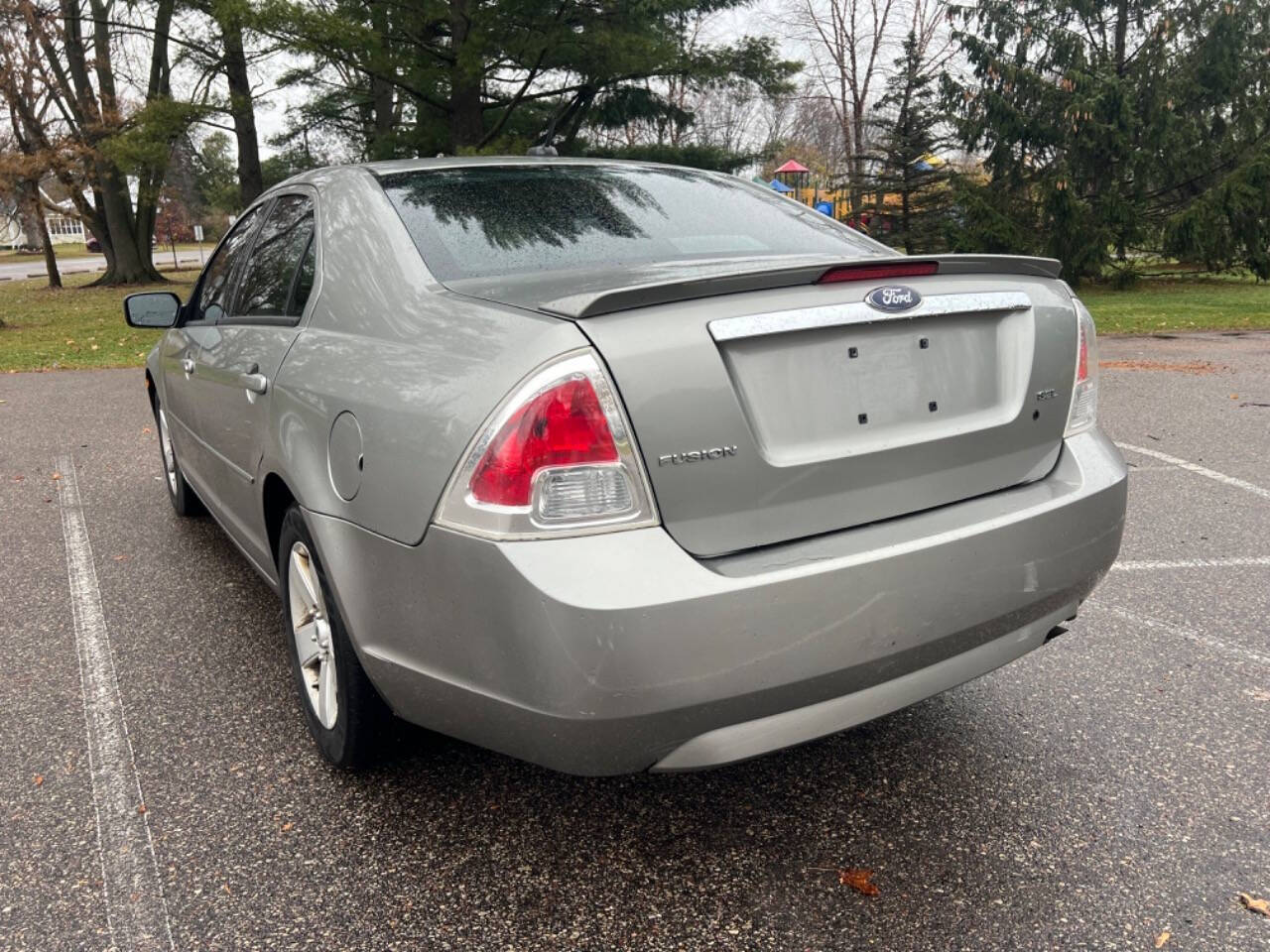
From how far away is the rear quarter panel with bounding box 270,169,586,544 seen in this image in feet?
6.41

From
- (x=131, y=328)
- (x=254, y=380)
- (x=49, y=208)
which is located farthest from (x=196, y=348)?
(x=49, y=208)

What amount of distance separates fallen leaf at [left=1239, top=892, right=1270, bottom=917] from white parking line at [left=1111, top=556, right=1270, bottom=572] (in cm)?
219

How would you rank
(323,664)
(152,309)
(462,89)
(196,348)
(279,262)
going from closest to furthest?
(323,664) < (279,262) < (196,348) < (152,309) < (462,89)

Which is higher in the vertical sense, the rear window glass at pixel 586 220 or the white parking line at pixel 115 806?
the rear window glass at pixel 586 220

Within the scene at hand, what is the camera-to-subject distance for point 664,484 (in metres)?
1.87

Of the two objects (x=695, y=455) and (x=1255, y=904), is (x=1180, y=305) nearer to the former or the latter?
(x=1255, y=904)

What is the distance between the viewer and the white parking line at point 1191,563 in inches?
162

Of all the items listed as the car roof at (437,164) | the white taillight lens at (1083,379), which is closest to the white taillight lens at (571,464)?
the white taillight lens at (1083,379)

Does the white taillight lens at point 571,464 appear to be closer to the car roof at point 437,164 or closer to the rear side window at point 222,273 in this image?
the car roof at point 437,164

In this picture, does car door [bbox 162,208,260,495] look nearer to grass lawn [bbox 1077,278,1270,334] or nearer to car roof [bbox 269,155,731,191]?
car roof [bbox 269,155,731,191]

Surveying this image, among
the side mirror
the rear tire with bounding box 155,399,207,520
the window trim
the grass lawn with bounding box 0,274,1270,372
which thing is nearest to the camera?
the window trim

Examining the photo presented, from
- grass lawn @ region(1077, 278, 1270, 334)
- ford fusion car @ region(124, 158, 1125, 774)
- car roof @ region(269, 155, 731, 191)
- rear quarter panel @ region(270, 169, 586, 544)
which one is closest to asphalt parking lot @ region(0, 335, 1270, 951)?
ford fusion car @ region(124, 158, 1125, 774)

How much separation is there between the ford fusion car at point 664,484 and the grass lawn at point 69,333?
36.3 ft

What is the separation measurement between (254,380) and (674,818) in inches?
65.2
